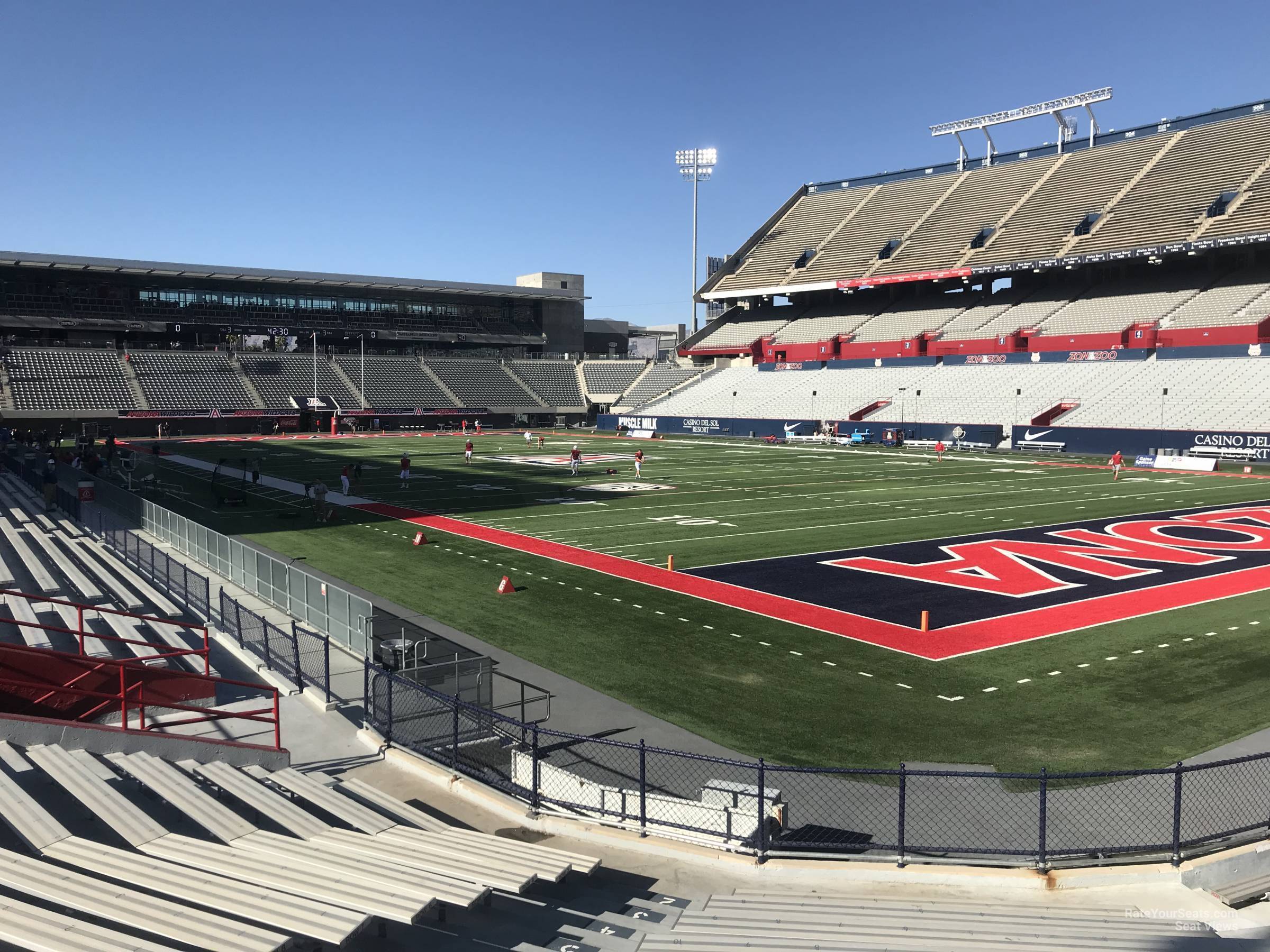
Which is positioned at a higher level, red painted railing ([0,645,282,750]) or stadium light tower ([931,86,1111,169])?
stadium light tower ([931,86,1111,169])

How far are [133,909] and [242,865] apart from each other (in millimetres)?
925

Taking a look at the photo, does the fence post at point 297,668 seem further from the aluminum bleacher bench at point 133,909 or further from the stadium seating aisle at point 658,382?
the stadium seating aisle at point 658,382

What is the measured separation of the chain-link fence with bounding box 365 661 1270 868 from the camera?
331 inches

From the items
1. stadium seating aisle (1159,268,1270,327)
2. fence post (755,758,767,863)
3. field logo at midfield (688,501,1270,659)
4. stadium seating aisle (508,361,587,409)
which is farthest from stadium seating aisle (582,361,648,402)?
fence post (755,758,767,863)

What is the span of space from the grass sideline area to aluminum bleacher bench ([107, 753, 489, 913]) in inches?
202

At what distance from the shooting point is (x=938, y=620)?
16938 millimetres

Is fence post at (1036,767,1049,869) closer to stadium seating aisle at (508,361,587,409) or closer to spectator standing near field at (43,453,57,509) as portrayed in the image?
spectator standing near field at (43,453,57,509)

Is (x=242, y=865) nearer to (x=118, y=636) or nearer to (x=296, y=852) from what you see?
(x=296, y=852)

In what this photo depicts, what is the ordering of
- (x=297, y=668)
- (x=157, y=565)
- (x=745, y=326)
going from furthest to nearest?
(x=745, y=326) < (x=157, y=565) < (x=297, y=668)

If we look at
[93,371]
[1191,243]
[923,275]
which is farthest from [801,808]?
[93,371]

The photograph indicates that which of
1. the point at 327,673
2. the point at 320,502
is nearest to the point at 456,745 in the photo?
the point at 327,673

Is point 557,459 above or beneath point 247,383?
beneath

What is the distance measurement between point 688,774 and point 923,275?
63818mm

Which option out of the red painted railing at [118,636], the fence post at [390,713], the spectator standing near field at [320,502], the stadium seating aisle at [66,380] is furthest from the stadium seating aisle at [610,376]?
the fence post at [390,713]
